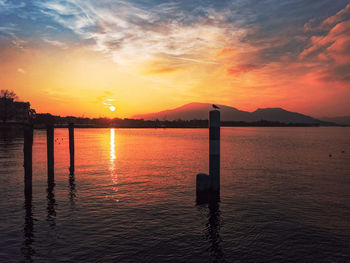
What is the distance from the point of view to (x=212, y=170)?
543 inches

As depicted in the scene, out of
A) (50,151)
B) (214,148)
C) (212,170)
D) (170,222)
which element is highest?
(214,148)

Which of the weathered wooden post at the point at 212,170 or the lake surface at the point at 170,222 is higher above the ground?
the weathered wooden post at the point at 212,170

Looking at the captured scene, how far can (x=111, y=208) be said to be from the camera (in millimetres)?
12961

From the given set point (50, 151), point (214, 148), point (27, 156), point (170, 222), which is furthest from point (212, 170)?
point (50, 151)

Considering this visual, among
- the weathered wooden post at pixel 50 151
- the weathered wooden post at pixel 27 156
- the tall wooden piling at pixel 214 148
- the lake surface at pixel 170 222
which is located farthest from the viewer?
the weathered wooden post at pixel 50 151

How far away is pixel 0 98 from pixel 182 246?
483 feet

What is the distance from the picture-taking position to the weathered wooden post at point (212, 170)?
13.5 m

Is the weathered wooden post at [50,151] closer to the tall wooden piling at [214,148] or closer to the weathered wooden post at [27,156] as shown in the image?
the weathered wooden post at [27,156]

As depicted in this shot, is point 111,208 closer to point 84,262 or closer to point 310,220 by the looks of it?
→ point 84,262

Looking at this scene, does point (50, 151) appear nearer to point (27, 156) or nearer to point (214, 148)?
point (27, 156)

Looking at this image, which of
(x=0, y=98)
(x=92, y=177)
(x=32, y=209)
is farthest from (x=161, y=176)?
(x=0, y=98)

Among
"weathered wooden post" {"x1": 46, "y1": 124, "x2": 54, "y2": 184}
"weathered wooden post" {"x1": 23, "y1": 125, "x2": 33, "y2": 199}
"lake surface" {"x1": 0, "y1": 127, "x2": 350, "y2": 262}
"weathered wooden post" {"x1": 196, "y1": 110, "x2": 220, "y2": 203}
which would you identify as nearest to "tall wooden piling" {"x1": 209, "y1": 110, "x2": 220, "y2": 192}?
"weathered wooden post" {"x1": 196, "y1": 110, "x2": 220, "y2": 203}

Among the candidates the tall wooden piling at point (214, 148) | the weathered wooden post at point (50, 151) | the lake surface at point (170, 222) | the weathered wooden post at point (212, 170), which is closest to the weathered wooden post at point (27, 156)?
the lake surface at point (170, 222)

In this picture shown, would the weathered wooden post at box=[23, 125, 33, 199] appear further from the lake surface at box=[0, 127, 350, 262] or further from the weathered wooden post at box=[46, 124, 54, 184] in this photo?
→ the weathered wooden post at box=[46, 124, 54, 184]
